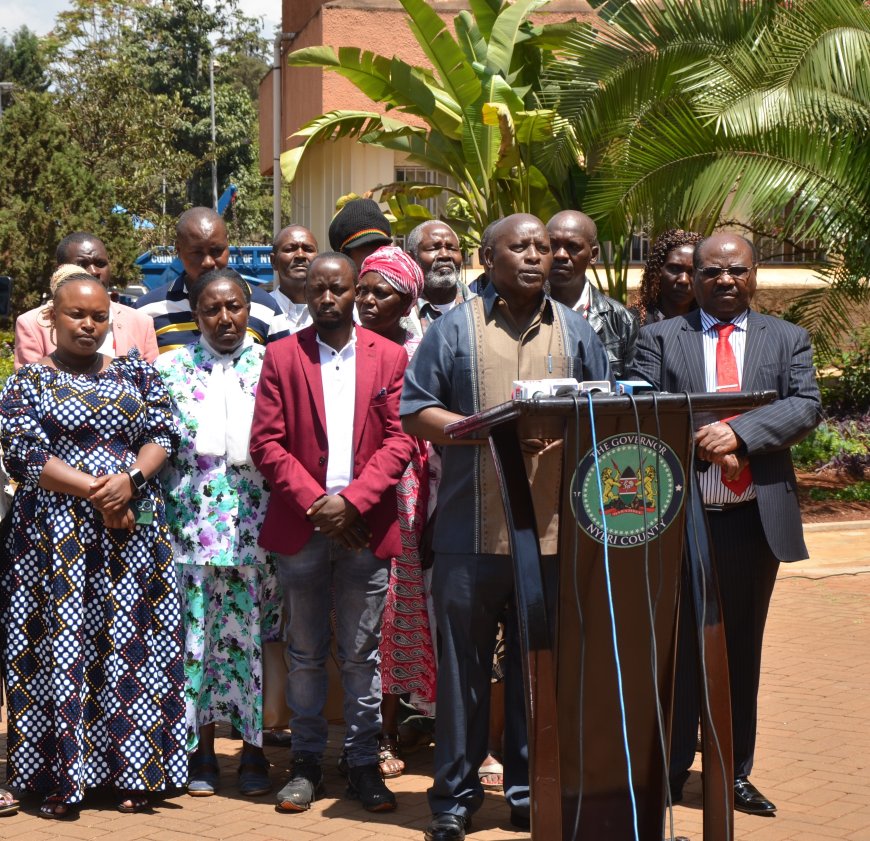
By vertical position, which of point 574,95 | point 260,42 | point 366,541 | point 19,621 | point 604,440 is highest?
point 260,42

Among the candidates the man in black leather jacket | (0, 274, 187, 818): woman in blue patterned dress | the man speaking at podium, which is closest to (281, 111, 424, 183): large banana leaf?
the man in black leather jacket

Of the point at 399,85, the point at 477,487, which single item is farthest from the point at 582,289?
the point at 399,85

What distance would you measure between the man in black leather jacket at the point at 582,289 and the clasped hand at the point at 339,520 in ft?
5.20

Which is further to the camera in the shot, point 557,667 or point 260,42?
point 260,42

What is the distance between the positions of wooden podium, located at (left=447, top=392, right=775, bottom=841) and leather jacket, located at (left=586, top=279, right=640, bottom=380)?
1.86 m

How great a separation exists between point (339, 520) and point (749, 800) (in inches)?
77.0

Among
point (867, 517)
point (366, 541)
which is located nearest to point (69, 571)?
point (366, 541)

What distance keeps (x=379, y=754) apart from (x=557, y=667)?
185cm

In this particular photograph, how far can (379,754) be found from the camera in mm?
5691

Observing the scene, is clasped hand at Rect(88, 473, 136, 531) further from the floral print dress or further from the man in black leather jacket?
the man in black leather jacket

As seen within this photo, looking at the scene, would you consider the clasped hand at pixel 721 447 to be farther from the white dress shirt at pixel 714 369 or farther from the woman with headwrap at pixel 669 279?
the woman with headwrap at pixel 669 279

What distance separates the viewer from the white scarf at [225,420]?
5.46 meters

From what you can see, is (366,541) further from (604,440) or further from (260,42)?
(260,42)

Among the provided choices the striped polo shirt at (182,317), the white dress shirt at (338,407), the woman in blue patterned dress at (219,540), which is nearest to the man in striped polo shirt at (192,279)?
the striped polo shirt at (182,317)
